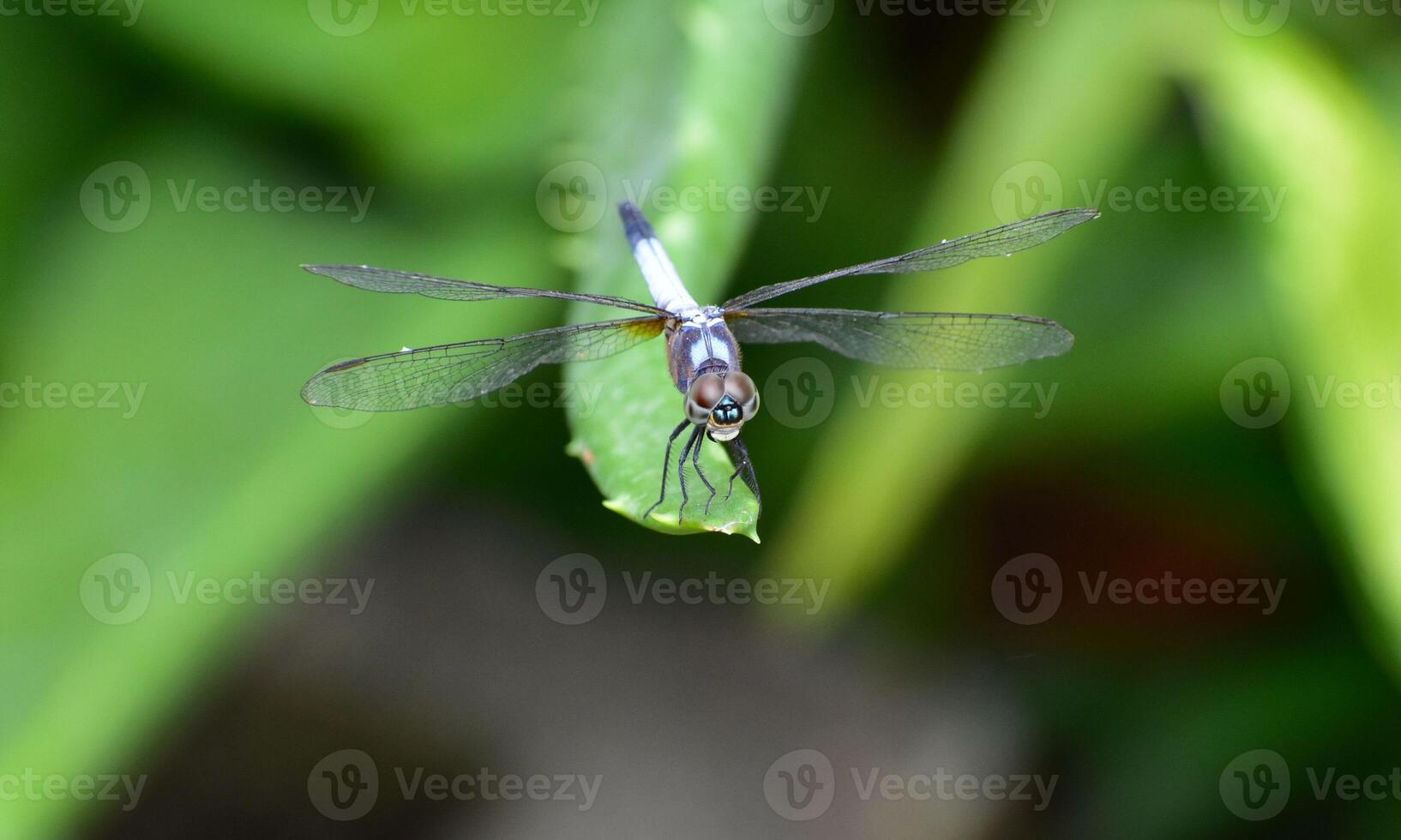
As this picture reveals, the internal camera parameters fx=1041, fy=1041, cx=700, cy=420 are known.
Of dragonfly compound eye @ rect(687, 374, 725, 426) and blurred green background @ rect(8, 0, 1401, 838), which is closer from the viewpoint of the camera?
dragonfly compound eye @ rect(687, 374, 725, 426)

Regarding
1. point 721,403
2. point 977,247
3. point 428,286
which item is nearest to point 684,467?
point 721,403

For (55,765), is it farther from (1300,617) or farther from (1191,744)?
(1300,617)

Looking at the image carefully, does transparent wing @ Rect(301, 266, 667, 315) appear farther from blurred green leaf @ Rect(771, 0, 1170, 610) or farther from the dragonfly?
blurred green leaf @ Rect(771, 0, 1170, 610)

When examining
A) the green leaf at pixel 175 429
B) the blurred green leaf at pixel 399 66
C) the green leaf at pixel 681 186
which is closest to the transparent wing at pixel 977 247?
the green leaf at pixel 681 186

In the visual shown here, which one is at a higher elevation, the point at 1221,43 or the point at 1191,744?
the point at 1221,43

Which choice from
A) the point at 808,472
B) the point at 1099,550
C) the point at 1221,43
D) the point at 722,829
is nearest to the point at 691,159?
the point at 808,472

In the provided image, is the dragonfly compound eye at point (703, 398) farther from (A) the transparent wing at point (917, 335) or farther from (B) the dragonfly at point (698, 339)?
(A) the transparent wing at point (917, 335)

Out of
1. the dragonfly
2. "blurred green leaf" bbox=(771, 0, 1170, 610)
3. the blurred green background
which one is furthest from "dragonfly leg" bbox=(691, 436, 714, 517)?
"blurred green leaf" bbox=(771, 0, 1170, 610)
